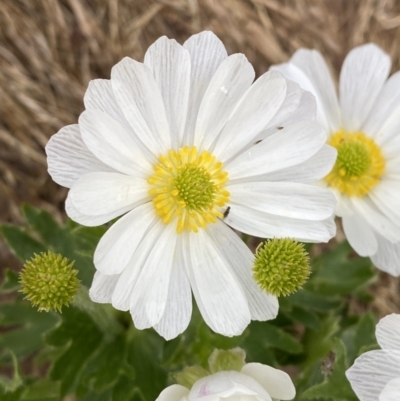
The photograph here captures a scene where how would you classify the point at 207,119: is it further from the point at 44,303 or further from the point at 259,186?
the point at 44,303

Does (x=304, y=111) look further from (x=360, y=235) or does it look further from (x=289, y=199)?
(x=360, y=235)

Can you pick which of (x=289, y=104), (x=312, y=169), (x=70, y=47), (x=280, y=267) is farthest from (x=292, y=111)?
(x=70, y=47)

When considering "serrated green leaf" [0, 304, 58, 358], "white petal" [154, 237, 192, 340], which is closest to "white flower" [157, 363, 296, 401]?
"white petal" [154, 237, 192, 340]

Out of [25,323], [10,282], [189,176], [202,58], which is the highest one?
[202,58]

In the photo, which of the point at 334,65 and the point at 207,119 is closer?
the point at 207,119

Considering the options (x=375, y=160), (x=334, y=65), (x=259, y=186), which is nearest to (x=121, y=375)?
(x=259, y=186)

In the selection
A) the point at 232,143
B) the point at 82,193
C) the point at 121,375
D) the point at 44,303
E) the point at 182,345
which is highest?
the point at 232,143
